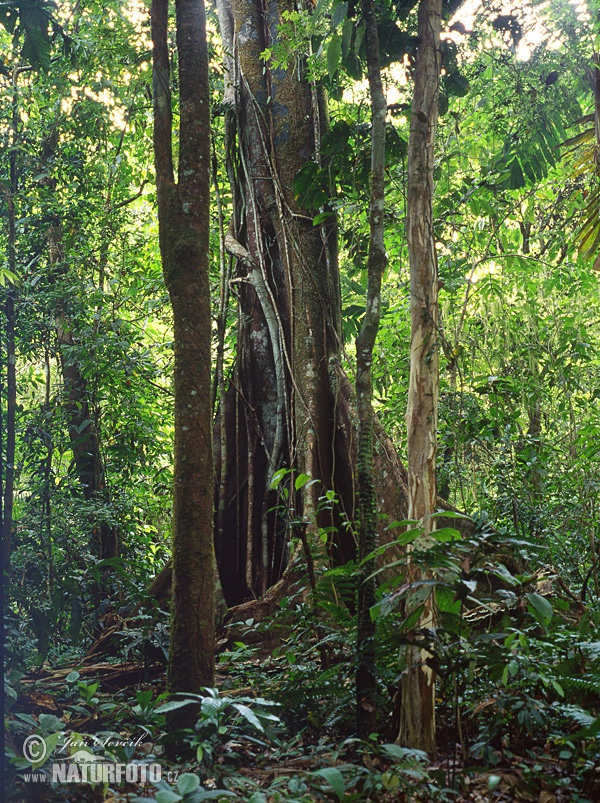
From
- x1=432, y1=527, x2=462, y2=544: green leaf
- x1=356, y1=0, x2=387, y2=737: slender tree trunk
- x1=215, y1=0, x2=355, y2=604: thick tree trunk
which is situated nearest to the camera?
x1=432, y1=527, x2=462, y2=544: green leaf

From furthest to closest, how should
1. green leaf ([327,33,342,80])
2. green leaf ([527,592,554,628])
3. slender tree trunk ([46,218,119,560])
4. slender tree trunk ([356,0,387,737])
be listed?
slender tree trunk ([46,218,119,560]) < green leaf ([327,33,342,80]) < slender tree trunk ([356,0,387,737]) < green leaf ([527,592,554,628])

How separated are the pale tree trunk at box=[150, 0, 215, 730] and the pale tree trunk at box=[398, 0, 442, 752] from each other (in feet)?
3.11

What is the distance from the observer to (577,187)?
8258 millimetres

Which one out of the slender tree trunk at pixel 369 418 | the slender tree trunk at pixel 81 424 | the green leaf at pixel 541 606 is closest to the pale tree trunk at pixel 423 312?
the slender tree trunk at pixel 369 418

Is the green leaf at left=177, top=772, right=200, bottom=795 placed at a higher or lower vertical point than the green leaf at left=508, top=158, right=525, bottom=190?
lower

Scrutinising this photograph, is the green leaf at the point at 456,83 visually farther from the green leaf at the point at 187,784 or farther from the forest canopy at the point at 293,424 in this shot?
the green leaf at the point at 187,784

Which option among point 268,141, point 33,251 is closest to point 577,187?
point 268,141

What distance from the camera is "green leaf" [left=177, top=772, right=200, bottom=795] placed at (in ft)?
6.88

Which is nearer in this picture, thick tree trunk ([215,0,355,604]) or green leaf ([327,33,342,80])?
green leaf ([327,33,342,80])

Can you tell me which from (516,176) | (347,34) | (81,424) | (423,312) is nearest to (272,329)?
(81,424)

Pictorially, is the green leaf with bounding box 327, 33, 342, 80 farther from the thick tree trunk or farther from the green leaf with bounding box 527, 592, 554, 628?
the green leaf with bounding box 527, 592, 554, 628

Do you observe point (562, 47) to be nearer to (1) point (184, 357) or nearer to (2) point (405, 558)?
(1) point (184, 357)

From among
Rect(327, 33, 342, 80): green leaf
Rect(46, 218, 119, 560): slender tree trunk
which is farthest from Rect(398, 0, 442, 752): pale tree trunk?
Rect(46, 218, 119, 560): slender tree trunk

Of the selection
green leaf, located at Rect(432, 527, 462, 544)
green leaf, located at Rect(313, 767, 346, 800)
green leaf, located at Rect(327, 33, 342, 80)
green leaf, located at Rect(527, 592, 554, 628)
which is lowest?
green leaf, located at Rect(313, 767, 346, 800)
